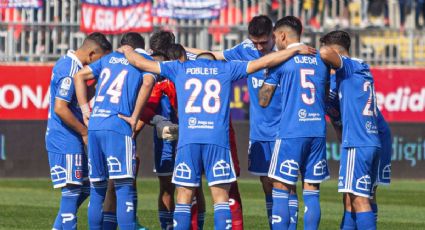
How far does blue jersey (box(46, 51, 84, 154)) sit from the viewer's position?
43.7ft

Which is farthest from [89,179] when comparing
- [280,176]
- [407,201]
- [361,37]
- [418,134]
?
[361,37]

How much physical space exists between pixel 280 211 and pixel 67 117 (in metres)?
2.55

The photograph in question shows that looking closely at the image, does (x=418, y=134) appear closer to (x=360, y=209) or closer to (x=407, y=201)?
(x=407, y=201)

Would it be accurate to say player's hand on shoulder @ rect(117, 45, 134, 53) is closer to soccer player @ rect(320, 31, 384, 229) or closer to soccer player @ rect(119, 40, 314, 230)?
soccer player @ rect(119, 40, 314, 230)

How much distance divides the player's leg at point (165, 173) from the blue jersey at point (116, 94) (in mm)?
1426

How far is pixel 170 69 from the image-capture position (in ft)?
41.2

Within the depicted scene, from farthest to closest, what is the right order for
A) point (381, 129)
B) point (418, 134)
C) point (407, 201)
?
point (418, 134) → point (407, 201) → point (381, 129)

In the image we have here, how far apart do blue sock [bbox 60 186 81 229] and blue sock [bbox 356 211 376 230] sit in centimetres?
313

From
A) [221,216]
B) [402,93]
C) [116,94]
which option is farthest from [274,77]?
[402,93]

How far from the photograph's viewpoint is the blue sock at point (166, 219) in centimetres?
1443

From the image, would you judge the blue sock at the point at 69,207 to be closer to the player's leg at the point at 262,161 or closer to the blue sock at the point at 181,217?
the blue sock at the point at 181,217

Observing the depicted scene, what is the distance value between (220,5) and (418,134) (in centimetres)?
542

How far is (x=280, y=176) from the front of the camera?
42.4ft

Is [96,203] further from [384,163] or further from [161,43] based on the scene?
[384,163]
